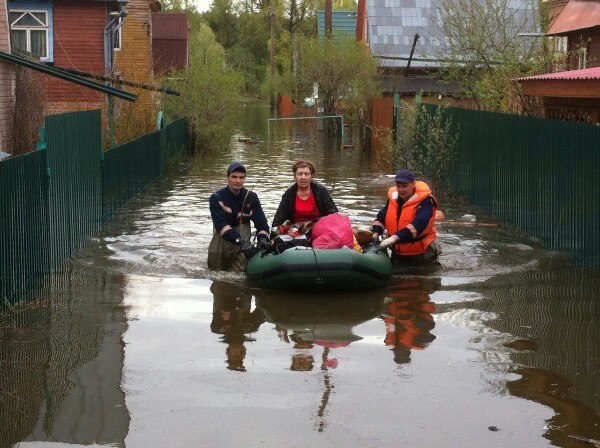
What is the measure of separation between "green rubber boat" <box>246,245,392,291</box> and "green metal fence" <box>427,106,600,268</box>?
2909 millimetres

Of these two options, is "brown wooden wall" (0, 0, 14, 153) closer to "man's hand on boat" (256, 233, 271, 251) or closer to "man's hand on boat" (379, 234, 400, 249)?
"man's hand on boat" (256, 233, 271, 251)

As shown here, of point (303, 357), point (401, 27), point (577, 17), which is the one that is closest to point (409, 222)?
point (303, 357)

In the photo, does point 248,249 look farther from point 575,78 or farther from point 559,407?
point 575,78

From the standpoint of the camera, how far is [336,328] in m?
10.4

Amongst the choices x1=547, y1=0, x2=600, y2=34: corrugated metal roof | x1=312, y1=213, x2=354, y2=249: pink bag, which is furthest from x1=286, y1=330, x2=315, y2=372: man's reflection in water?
x1=547, y1=0, x2=600, y2=34: corrugated metal roof

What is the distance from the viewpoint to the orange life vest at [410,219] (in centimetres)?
1320

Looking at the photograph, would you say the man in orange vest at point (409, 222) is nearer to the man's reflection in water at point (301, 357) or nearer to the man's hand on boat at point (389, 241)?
the man's hand on boat at point (389, 241)

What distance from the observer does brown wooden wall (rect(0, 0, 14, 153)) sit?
22125mm

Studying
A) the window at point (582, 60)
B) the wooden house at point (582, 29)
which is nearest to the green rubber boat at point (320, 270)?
the wooden house at point (582, 29)

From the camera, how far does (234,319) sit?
1088 cm

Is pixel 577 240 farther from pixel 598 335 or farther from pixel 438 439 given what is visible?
pixel 438 439

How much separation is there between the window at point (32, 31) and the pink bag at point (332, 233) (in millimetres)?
22842

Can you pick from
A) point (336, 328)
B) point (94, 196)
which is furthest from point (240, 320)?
point (94, 196)

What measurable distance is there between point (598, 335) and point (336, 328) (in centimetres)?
233
